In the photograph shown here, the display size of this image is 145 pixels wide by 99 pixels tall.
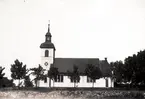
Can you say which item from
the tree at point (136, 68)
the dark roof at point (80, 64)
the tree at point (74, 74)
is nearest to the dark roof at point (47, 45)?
the dark roof at point (80, 64)

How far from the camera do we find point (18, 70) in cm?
6253

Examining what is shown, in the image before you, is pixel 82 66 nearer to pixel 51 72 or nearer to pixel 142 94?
pixel 51 72

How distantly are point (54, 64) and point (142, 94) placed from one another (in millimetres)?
33257

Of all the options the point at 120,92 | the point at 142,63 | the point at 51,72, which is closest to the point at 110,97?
the point at 120,92

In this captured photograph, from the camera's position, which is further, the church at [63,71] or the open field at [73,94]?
the church at [63,71]

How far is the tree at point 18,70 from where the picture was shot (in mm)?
62350

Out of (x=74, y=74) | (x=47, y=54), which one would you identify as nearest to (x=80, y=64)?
(x=74, y=74)

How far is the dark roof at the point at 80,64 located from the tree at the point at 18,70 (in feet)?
42.9

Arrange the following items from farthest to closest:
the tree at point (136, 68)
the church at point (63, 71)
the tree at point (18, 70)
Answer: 1. the church at point (63, 71)
2. the tree at point (18, 70)
3. the tree at point (136, 68)

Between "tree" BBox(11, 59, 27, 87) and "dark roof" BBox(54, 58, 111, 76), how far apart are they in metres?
13.1

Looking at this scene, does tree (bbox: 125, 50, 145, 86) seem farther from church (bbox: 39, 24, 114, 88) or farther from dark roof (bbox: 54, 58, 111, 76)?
dark roof (bbox: 54, 58, 111, 76)

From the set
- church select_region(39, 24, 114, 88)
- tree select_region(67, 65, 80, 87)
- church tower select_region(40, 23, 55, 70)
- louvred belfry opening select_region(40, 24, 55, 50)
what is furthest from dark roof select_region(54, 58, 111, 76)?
louvred belfry opening select_region(40, 24, 55, 50)

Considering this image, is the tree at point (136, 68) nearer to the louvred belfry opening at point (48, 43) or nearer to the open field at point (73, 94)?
the open field at point (73, 94)

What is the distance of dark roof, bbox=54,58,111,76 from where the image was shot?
73625 mm
